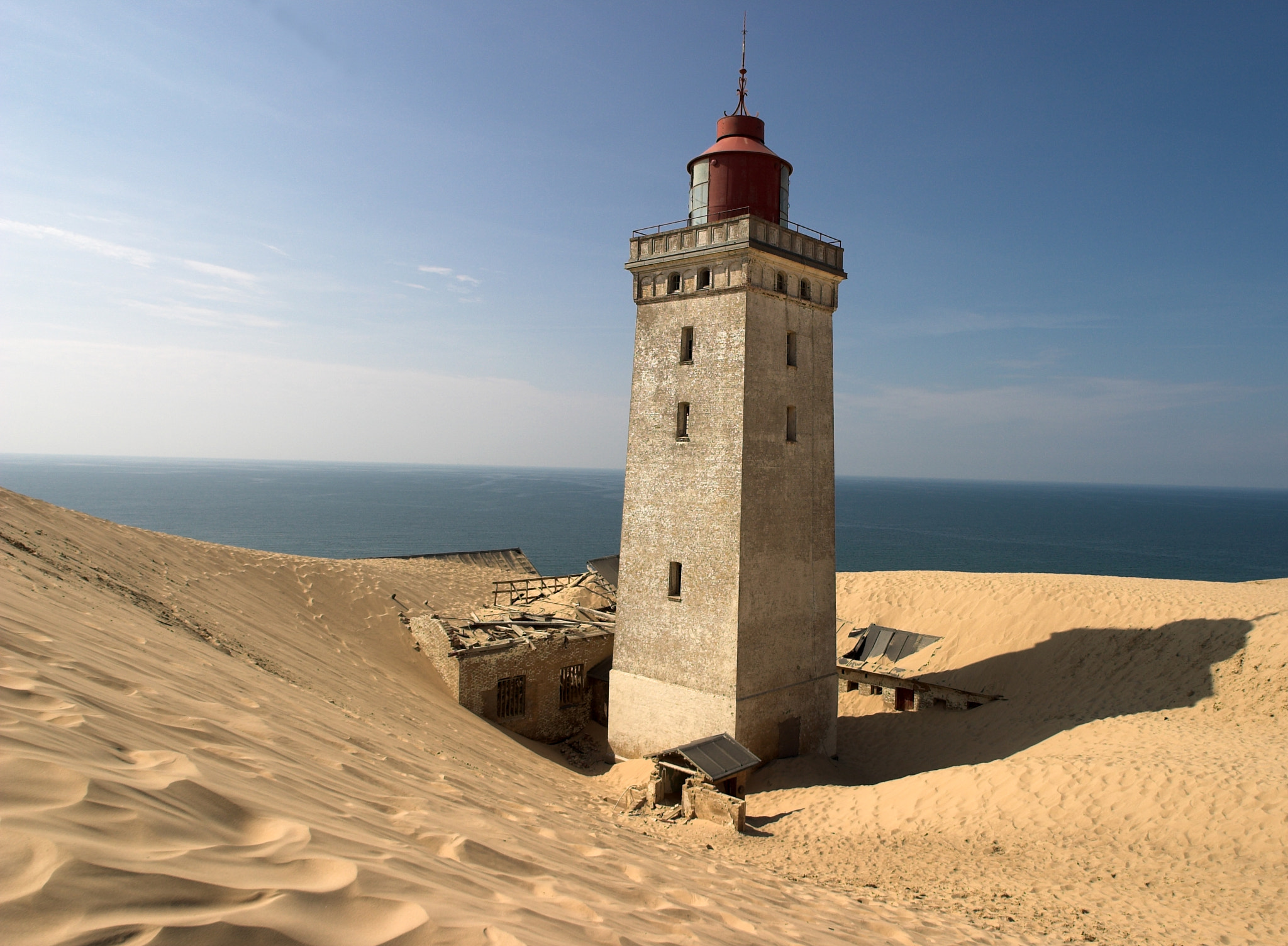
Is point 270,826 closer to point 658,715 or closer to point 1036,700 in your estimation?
point 658,715

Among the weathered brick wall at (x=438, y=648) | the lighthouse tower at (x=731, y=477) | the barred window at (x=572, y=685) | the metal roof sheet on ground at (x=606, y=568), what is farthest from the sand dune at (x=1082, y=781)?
the metal roof sheet on ground at (x=606, y=568)

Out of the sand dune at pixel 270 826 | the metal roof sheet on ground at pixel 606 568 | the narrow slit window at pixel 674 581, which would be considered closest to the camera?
the sand dune at pixel 270 826

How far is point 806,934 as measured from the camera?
5.69 meters

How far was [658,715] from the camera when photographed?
17062mm

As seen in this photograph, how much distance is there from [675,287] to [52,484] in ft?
707

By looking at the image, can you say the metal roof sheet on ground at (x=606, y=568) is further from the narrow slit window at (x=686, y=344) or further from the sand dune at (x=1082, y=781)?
the narrow slit window at (x=686, y=344)

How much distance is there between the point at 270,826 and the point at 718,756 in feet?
40.6

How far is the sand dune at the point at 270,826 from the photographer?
2.47 meters

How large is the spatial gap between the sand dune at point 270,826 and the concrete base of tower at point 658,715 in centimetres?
382

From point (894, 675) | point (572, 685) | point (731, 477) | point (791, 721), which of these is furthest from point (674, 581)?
point (894, 675)

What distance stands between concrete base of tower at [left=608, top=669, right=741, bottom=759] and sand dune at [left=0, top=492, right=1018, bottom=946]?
3.82 m

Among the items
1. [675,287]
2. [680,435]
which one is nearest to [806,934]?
[680,435]

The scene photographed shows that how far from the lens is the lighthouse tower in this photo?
1611cm

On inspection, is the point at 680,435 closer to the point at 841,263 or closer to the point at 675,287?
the point at 675,287
